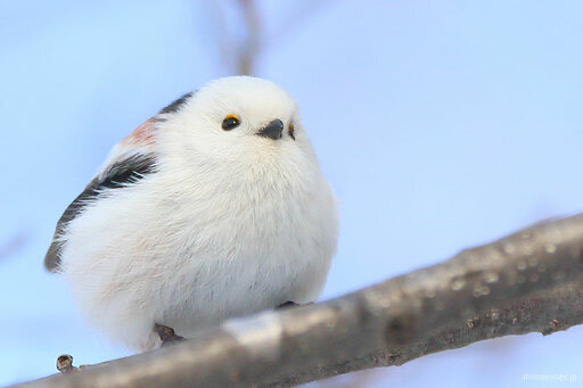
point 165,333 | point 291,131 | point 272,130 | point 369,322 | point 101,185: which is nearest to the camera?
point 369,322

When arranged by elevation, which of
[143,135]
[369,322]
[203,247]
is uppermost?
[143,135]

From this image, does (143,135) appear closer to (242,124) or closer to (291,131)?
(242,124)

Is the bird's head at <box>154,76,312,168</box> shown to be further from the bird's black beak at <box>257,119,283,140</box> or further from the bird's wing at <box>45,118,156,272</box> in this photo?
the bird's wing at <box>45,118,156,272</box>

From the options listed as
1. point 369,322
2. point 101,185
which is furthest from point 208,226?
point 369,322

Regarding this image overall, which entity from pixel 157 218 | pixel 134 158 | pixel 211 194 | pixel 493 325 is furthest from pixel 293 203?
pixel 493 325

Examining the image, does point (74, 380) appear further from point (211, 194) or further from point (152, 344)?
point (152, 344)

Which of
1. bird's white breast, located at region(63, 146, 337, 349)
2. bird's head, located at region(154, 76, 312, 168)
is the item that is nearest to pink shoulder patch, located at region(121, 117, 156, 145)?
bird's head, located at region(154, 76, 312, 168)
